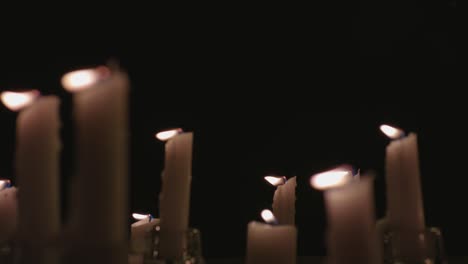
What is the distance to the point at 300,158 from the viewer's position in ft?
7.22

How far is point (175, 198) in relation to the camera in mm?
843

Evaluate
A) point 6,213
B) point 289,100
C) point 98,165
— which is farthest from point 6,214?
point 289,100

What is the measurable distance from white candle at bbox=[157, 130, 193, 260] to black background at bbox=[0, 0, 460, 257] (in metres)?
1.26

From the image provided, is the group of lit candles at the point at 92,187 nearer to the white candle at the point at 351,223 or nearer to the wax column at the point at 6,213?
the white candle at the point at 351,223

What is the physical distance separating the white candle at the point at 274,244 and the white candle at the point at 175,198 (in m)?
0.11

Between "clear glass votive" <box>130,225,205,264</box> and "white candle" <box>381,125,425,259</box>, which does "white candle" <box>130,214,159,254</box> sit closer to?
"clear glass votive" <box>130,225,205,264</box>

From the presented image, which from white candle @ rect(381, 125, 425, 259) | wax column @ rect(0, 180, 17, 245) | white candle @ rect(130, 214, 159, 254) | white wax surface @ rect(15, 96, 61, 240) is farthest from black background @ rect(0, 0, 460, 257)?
white wax surface @ rect(15, 96, 61, 240)

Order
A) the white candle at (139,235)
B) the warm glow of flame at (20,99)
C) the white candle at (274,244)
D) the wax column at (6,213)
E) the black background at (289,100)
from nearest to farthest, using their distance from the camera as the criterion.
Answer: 1. the warm glow of flame at (20,99)
2. the white candle at (274,244)
3. the wax column at (6,213)
4. the white candle at (139,235)
5. the black background at (289,100)

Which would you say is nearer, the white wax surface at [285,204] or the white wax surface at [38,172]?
the white wax surface at [38,172]

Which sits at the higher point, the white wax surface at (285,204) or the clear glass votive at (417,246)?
the white wax surface at (285,204)

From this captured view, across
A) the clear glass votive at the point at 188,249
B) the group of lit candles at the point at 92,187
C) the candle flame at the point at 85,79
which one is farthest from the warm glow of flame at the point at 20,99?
the clear glass votive at the point at 188,249

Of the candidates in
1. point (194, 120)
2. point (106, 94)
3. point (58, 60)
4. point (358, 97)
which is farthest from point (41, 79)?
point (106, 94)

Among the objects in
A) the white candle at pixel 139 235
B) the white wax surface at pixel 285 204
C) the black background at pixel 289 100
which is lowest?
the white candle at pixel 139 235

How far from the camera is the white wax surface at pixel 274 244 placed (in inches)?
28.9
